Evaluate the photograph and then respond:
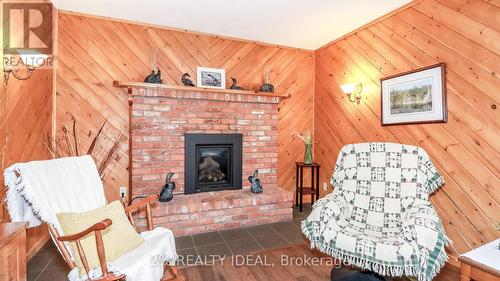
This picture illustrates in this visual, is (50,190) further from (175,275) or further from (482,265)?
(482,265)

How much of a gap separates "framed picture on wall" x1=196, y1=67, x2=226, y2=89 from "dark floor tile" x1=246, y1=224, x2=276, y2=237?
1.90 meters

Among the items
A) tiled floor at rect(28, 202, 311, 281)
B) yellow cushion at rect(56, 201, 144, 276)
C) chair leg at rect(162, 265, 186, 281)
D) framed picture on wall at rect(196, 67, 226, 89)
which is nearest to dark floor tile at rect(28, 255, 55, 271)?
tiled floor at rect(28, 202, 311, 281)

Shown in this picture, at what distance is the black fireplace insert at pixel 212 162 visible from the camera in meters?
3.22

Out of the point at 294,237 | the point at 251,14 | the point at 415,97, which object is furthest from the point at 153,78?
the point at 415,97

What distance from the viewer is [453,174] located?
2207 mm

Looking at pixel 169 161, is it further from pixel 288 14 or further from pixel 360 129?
pixel 360 129

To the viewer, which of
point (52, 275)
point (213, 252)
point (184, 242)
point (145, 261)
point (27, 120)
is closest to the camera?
point (145, 261)

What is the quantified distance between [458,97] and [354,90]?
125cm

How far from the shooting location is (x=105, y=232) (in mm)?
1591

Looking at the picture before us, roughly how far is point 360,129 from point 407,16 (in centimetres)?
134

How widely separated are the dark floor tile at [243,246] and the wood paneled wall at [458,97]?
180 cm

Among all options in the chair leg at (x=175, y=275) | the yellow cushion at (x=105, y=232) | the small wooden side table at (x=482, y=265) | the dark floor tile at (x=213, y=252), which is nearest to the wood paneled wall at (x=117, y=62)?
the dark floor tile at (x=213, y=252)

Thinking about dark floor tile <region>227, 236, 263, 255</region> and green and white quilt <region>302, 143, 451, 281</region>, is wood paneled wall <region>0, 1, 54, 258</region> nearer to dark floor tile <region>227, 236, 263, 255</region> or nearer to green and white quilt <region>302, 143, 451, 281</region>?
dark floor tile <region>227, 236, 263, 255</region>

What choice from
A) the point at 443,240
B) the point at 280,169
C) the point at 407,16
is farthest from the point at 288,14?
the point at 443,240
